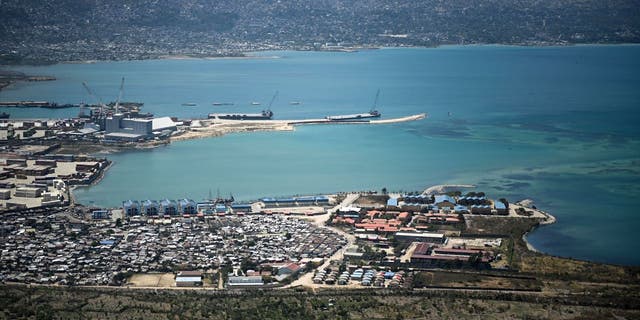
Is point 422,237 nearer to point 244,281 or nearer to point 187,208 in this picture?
point 244,281

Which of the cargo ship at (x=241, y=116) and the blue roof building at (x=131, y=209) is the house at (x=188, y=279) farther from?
the cargo ship at (x=241, y=116)

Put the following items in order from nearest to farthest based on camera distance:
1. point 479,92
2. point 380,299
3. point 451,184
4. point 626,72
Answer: point 380,299 → point 451,184 → point 479,92 → point 626,72

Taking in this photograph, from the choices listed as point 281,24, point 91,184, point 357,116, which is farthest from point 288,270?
point 281,24

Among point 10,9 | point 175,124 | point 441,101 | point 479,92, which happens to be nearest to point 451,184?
point 175,124

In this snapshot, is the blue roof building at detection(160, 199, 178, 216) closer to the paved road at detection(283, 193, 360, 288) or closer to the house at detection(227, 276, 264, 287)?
the paved road at detection(283, 193, 360, 288)

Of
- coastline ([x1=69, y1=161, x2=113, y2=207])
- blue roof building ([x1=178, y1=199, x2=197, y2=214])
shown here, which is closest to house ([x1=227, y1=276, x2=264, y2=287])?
blue roof building ([x1=178, y1=199, x2=197, y2=214])

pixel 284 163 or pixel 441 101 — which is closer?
pixel 284 163

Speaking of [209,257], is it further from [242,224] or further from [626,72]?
[626,72]
